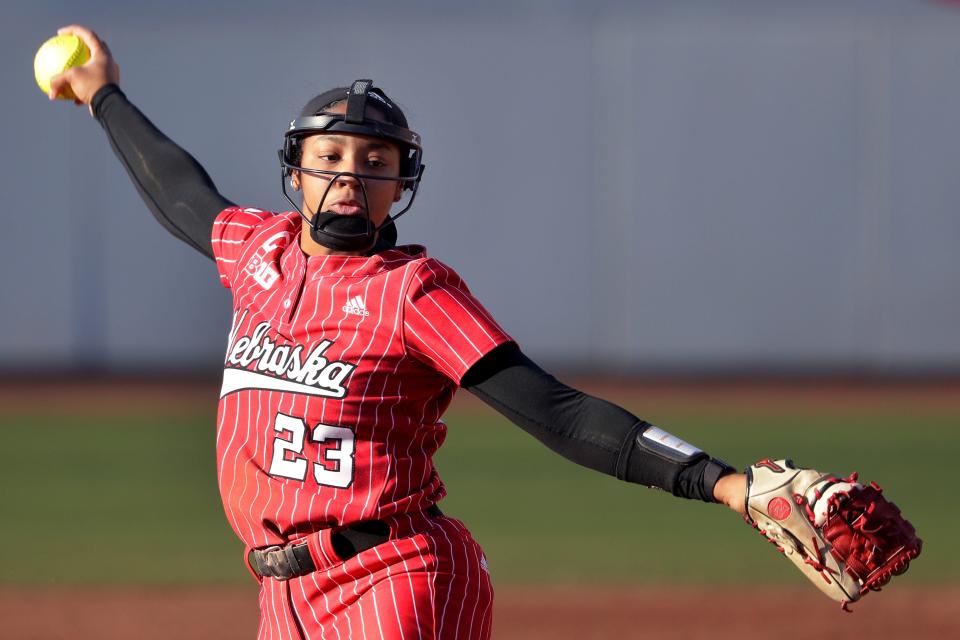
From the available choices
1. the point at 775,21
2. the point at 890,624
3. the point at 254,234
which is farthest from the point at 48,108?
the point at 254,234

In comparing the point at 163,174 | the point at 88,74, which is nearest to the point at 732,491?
the point at 163,174

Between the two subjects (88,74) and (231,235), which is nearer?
(231,235)

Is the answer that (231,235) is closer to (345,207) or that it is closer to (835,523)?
(345,207)

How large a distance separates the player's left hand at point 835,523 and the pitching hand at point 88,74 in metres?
2.07

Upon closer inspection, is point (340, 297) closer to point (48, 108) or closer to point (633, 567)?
point (633, 567)

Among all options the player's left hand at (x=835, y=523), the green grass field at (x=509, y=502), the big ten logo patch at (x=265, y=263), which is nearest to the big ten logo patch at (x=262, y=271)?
the big ten logo patch at (x=265, y=263)

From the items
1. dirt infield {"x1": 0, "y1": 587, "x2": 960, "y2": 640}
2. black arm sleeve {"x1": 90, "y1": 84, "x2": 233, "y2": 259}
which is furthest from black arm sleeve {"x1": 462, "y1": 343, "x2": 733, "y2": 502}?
dirt infield {"x1": 0, "y1": 587, "x2": 960, "y2": 640}

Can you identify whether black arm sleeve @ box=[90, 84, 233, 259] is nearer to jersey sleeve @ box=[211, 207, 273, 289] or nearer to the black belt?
jersey sleeve @ box=[211, 207, 273, 289]

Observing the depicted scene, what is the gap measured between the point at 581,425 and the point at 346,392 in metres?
0.46

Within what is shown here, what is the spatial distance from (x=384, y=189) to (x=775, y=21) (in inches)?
599

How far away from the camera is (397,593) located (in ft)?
8.50

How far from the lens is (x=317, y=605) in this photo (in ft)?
8.77

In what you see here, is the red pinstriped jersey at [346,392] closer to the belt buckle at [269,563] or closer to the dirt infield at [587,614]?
the belt buckle at [269,563]

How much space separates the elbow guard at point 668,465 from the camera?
2.34m
